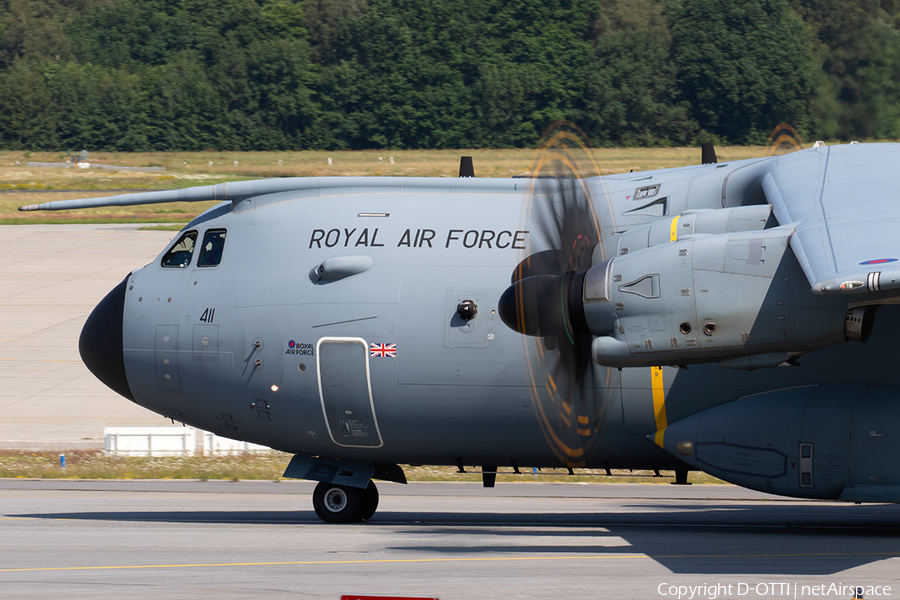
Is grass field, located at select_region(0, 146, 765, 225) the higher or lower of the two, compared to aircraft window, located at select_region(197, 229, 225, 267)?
lower

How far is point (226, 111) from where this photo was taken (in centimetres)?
10394

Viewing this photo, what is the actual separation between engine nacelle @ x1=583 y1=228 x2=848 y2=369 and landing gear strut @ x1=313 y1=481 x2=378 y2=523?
5984 mm

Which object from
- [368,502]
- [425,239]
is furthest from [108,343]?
[425,239]

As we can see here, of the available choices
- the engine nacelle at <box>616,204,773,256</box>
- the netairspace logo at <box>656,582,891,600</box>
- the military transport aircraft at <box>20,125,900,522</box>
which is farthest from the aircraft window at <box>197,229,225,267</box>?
the netairspace logo at <box>656,582,891,600</box>

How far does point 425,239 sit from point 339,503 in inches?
172

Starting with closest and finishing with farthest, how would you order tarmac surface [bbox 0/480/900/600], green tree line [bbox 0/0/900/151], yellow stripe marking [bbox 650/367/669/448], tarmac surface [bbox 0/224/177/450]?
1. tarmac surface [bbox 0/480/900/600]
2. yellow stripe marking [bbox 650/367/669/448]
3. tarmac surface [bbox 0/224/177/450]
4. green tree line [bbox 0/0/900/151]

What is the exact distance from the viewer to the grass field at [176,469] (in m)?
22.2

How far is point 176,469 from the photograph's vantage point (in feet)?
74.5

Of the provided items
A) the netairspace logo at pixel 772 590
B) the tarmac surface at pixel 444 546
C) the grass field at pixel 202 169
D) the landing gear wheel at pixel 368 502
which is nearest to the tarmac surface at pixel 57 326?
the tarmac surface at pixel 444 546

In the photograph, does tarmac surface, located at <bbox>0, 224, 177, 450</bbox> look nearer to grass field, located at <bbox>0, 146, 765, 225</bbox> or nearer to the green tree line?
grass field, located at <bbox>0, 146, 765, 225</bbox>

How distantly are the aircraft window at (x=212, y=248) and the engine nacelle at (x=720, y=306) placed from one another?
6936 millimetres

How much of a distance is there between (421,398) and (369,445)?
119 centimetres

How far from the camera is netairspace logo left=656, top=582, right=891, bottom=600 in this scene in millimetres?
11766

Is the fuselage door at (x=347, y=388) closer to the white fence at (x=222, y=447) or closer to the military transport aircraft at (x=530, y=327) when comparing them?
the military transport aircraft at (x=530, y=327)
